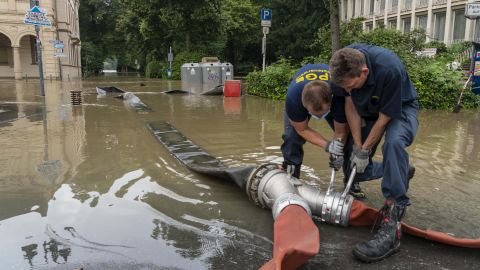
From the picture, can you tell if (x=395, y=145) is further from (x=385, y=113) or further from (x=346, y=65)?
(x=346, y=65)

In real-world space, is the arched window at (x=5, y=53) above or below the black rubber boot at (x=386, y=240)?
above

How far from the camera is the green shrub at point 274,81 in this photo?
1396 cm

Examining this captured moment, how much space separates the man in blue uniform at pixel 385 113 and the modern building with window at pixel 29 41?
32180 mm

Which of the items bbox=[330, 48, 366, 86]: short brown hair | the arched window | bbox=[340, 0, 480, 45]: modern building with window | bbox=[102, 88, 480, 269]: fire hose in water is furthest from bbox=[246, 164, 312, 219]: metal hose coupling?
the arched window

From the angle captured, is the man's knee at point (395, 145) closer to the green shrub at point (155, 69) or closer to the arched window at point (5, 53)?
the green shrub at point (155, 69)

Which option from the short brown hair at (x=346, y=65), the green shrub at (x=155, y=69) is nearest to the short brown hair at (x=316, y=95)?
the short brown hair at (x=346, y=65)

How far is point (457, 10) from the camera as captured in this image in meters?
32.3

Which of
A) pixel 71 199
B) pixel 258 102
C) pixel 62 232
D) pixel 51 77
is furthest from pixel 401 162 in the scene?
pixel 51 77

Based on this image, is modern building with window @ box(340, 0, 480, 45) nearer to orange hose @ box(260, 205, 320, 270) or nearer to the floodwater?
the floodwater

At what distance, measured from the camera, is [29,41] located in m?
38.2

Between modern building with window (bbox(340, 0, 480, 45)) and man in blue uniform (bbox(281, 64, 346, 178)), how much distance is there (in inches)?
1031

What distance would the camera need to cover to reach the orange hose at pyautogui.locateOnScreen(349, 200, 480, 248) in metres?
3.01

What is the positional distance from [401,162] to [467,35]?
32.4 meters

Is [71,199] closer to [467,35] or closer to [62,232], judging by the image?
[62,232]
